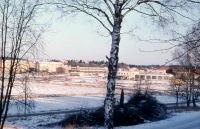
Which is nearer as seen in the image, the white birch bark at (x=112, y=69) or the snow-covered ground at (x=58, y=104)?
the white birch bark at (x=112, y=69)

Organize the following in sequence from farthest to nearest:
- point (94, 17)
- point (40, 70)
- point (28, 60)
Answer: point (40, 70) → point (28, 60) → point (94, 17)

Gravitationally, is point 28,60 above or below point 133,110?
above

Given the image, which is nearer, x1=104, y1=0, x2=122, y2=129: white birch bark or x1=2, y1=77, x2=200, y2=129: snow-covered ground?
x1=104, y1=0, x2=122, y2=129: white birch bark

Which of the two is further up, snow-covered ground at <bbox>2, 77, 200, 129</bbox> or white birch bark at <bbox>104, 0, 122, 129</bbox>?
white birch bark at <bbox>104, 0, 122, 129</bbox>

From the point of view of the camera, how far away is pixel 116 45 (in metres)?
4.67

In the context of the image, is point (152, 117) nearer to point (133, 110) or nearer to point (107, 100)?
point (133, 110)

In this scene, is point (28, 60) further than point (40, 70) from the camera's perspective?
No

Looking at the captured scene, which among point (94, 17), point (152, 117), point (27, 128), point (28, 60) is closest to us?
point (94, 17)

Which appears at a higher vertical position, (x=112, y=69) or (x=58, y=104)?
(x=112, y=69)

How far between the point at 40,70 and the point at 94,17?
8.44 feet

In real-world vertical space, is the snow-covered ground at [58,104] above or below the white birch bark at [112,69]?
below

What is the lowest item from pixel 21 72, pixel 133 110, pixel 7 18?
pixel 133 110

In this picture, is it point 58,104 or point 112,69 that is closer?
point 112,69

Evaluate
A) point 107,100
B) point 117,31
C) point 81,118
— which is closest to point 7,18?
point 117,31
